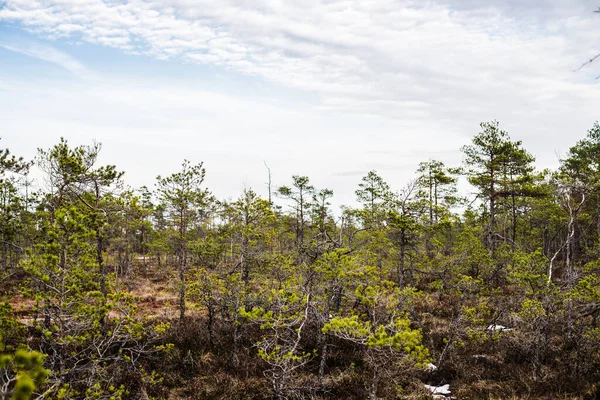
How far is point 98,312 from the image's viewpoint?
24.7ft

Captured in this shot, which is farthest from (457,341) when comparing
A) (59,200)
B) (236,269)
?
(59,200)

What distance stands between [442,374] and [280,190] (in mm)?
19285

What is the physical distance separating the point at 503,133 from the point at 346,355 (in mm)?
16386

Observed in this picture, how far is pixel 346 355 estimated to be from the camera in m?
13.6

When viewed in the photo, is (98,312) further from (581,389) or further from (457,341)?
(581,389)

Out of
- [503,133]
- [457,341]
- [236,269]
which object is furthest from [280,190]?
[457,341]

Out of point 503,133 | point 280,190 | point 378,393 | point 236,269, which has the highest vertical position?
point 503,133

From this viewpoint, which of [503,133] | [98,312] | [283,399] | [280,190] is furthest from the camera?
[280,190]

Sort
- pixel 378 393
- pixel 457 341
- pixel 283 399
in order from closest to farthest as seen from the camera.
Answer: pixel 283 399, pixel 378 393, pixel 457 341

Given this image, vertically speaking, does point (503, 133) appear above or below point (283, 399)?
above

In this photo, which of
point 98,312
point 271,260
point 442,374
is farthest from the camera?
point 271,260

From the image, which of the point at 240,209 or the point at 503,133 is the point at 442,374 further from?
the point at 503,133

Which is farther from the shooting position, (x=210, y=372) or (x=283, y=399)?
(x=210, y=372)

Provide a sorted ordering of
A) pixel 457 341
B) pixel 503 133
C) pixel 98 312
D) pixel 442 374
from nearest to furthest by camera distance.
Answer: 1. pixel 98 312
2. pixel 442 374
3. pixel 457 341
4. pixel 503 133
